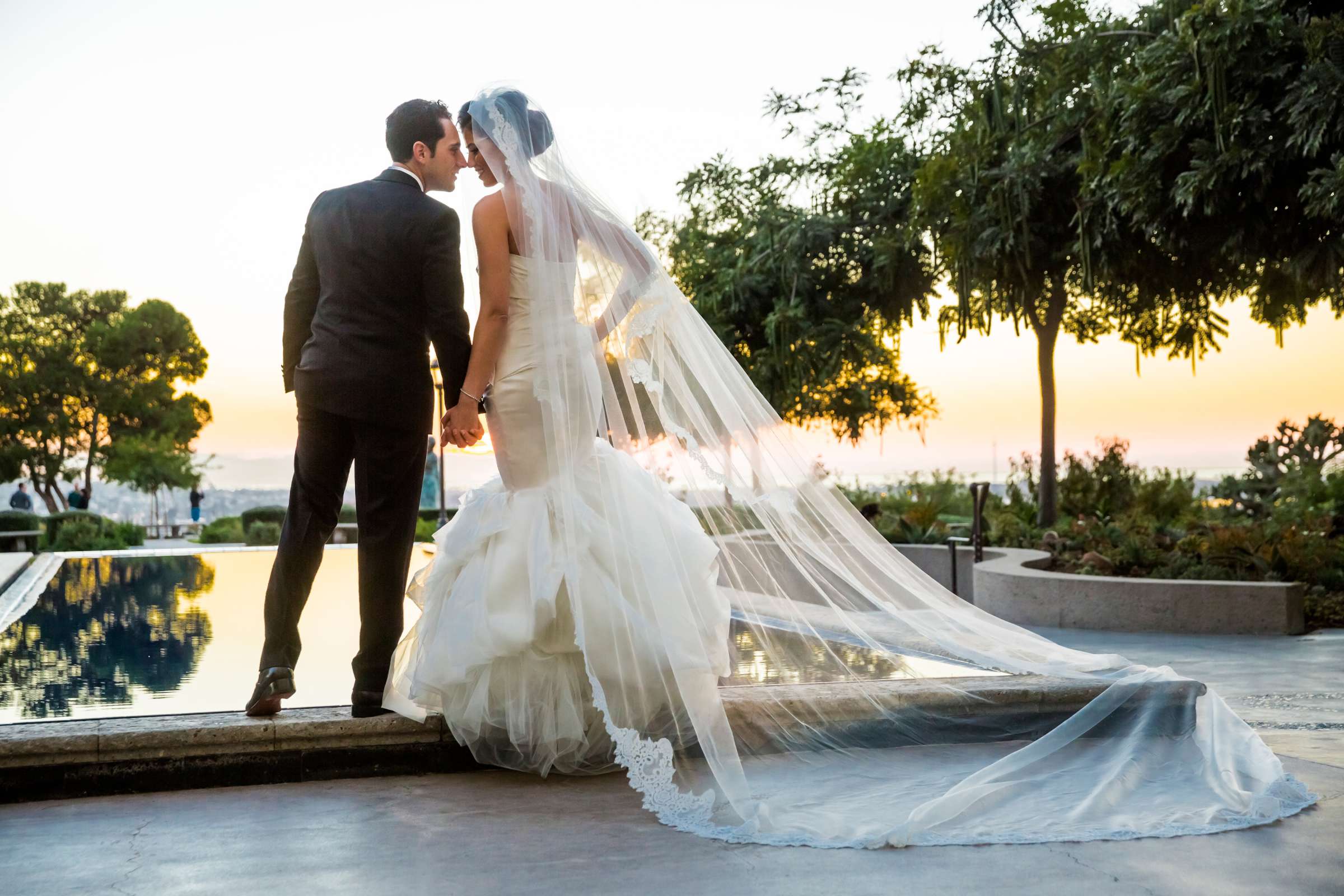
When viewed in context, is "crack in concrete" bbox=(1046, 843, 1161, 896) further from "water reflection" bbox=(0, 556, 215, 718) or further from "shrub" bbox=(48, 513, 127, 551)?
"shrub" bbox=(48, 513, 127, 551)

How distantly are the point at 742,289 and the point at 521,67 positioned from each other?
14.2 metres

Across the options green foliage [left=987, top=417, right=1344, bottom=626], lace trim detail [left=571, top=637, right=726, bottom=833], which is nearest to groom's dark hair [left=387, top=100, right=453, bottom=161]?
lace trim detail [left=571, top=637, right=726, bottom=833]

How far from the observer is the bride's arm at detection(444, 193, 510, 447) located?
3727mm

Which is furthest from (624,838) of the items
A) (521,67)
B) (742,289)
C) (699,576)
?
(742,289)

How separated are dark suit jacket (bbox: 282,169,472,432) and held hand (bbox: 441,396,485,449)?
3.9 inches

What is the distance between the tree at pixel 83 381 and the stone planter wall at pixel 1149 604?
42.0 m

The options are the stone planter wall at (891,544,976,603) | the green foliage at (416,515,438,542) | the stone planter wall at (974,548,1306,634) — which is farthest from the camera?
the green foliage at (416,515,438,542)

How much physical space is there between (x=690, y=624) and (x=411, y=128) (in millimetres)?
1962

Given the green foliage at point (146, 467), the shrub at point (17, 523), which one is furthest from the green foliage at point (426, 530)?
the green foliage at point (146, 467)

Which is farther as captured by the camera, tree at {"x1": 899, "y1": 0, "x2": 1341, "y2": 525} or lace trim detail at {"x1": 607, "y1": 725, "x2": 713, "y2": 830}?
tree at {"x1": 899, "y1": 0, "x2": 1341, "y2": 525}

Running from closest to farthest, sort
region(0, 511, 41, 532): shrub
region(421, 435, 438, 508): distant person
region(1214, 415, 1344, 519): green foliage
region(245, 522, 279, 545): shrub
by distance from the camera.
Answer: region(1214, 415, 1344, 519): green foliage → region(0, 511, 41, 532): shrub → region(245, 522, 279, 545): shrub → region(421, 435, 438, 508): distant person

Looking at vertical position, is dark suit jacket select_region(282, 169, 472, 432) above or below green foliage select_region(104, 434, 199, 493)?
below

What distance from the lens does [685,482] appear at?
3.96 meters

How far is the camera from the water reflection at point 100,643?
15.4ft
